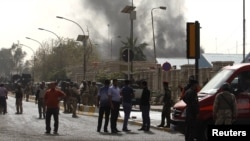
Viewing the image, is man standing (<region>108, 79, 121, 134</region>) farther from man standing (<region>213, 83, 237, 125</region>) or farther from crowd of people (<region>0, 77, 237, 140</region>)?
man standing (<region>213, 83, 237, 125</region>)

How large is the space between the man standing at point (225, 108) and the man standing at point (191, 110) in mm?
1529

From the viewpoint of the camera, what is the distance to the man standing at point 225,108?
12508mm

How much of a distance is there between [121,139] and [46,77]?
86.3m

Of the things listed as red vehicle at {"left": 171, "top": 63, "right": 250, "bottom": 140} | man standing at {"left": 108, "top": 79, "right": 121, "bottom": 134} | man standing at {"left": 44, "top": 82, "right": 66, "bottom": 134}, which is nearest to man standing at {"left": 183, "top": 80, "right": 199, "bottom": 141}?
red vehicle at {"left": 171, "top": 63, "right": 250, "bottom": 140}

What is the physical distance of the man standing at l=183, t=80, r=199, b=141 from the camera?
46.5ft

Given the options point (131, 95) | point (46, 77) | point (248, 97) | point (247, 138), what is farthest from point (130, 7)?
point (46, 77)

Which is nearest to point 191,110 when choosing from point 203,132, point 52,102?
point 203,132

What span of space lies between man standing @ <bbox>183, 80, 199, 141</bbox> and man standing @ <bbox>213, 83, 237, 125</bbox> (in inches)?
60.2

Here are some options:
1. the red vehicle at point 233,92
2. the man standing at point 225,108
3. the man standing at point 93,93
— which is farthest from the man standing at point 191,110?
the man standing at point 93,93

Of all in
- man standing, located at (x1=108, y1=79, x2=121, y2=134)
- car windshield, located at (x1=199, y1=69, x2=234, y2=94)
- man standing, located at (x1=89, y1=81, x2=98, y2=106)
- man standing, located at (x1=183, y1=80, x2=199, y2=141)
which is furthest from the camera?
man standing, located at (x1=89, y1=81, x2=98, y2=106)

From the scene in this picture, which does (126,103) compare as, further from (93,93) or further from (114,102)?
(93,93)

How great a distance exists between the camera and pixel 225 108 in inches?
495

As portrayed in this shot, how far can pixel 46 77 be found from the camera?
102 meters

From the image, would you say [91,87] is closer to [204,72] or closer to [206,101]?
[204,72]
